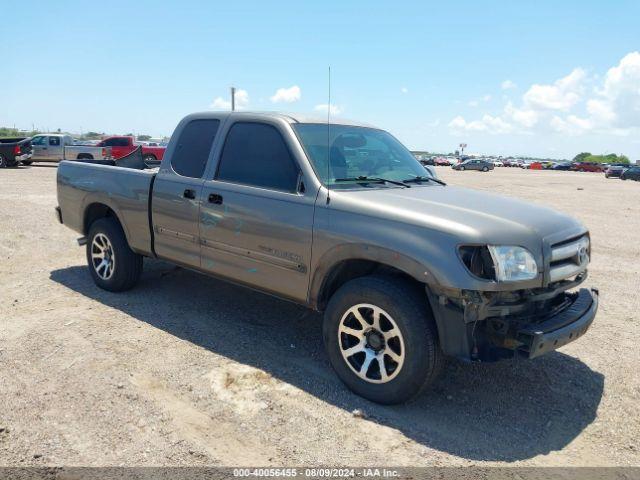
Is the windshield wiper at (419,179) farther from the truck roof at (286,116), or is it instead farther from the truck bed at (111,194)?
the truck bed at (111,194)

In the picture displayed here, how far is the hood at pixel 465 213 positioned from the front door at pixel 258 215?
1.31 feet

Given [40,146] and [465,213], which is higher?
[465,213]

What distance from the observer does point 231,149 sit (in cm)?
449

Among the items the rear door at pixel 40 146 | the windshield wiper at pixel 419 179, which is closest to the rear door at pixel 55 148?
the rear door at pixel 40 146

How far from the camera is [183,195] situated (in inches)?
183

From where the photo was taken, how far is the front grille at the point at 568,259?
3.37 m

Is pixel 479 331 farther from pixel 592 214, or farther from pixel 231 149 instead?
pixel 592 214

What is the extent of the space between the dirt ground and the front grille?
974 mm

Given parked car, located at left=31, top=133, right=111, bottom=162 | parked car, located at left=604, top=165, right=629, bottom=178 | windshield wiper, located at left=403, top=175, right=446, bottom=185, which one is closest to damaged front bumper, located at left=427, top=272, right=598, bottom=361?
windshield wiper, located at left=403, top=175, right=446, bottom=185

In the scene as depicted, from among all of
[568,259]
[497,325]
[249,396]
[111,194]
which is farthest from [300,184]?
[111,194]

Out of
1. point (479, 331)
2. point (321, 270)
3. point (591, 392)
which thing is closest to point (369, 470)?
point (479, 331)

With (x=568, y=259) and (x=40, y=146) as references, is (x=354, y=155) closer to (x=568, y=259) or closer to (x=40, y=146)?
(x=568, y=259)

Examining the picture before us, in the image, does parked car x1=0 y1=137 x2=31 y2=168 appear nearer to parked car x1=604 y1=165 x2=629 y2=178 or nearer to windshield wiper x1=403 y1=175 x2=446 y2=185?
windshield wiper x1=403 y1=175 x2=446 y2=185

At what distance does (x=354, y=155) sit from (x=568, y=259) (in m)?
1.83
